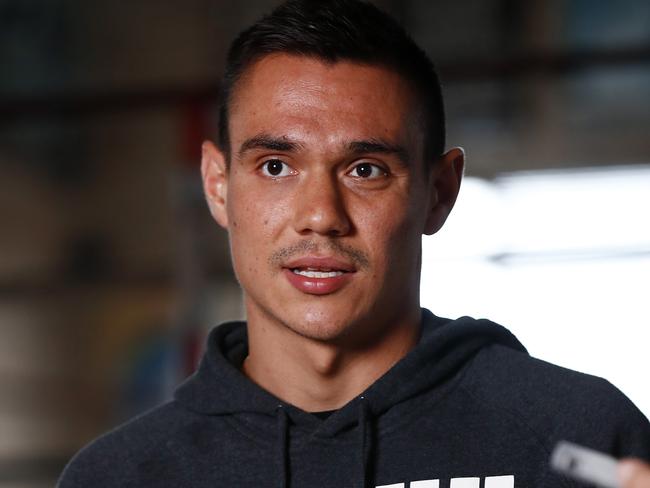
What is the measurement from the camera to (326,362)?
4.35 ft

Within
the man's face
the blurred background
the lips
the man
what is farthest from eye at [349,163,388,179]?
the blurred background

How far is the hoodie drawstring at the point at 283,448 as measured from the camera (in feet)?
4.23

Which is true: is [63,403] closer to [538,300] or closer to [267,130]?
[538,300]

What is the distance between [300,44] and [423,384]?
45 cm

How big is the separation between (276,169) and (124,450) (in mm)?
418

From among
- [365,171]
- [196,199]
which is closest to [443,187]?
[365,171]

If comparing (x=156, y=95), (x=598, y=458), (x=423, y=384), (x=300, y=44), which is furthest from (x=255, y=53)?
(x=156, y=95)

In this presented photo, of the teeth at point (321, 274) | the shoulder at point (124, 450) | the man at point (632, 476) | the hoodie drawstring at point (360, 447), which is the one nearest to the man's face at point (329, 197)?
the teeth at point (321, 274)

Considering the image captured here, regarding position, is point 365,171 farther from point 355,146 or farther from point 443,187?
point 443,187

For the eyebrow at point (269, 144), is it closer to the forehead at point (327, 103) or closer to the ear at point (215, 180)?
the forehead at point (327, 103)

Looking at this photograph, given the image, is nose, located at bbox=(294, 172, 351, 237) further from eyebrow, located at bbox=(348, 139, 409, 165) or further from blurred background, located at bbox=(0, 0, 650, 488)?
blurred background, located at bbox=(0, 0, 650, 488)

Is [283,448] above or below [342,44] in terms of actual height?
below

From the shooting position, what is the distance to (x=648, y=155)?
5.03 metres

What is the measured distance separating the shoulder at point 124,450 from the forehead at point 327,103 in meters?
0.38
